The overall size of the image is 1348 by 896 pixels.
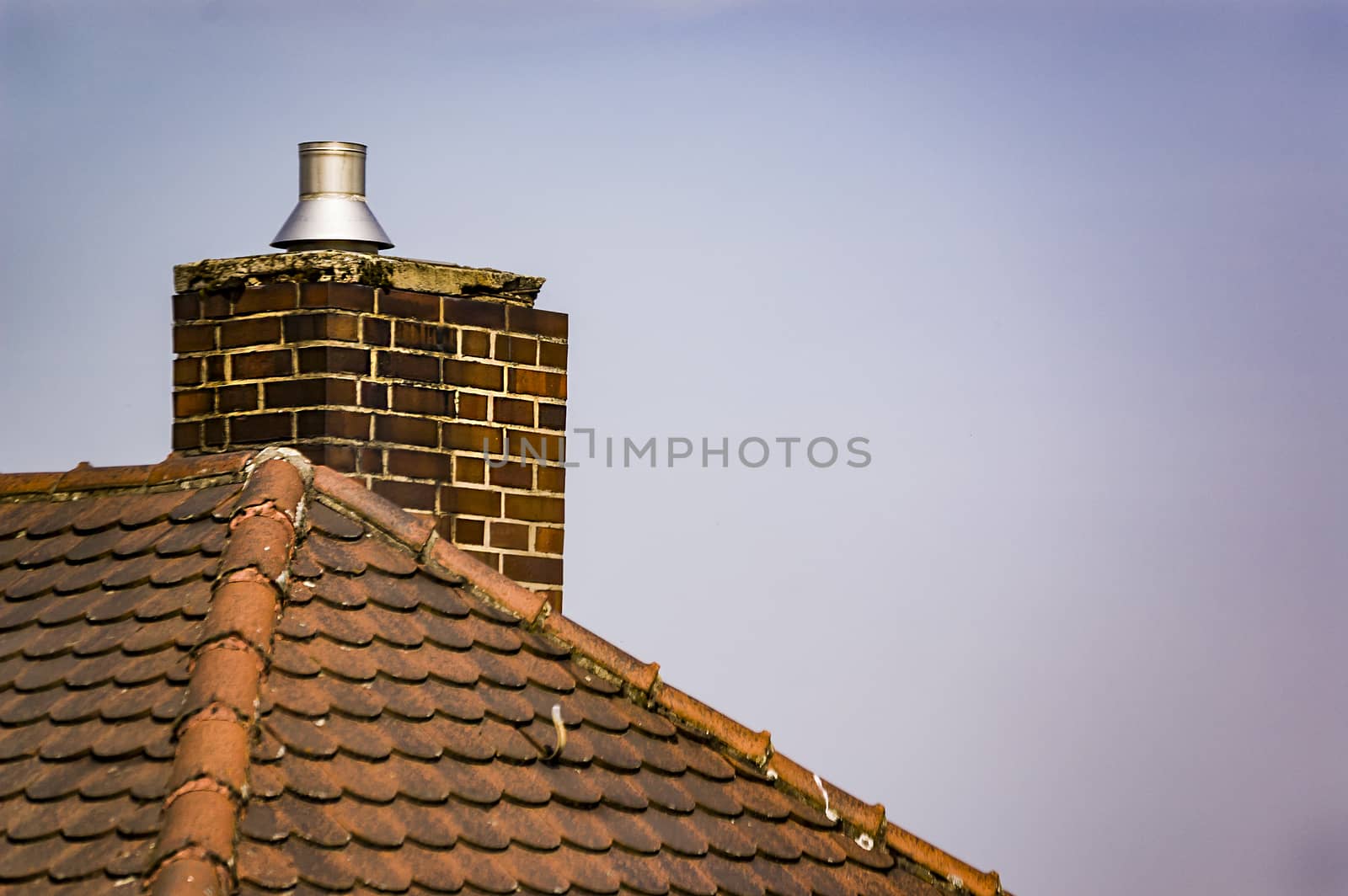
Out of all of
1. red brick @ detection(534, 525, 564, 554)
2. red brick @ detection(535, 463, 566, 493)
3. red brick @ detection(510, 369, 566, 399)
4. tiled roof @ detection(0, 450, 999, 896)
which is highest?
red brick @ detection(510, 369, 566, 399)

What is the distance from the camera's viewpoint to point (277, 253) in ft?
20.7

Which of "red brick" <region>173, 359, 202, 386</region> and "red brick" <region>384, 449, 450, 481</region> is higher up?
"red brick" <region>173, 359, 202, 386</region>

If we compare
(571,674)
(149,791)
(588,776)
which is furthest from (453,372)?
(149,791)

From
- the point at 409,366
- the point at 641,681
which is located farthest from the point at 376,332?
the point at 641,681

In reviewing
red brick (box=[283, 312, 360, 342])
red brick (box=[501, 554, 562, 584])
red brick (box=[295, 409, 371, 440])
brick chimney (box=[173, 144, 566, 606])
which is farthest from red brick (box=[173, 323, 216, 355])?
red brick (box=[501, 554, 562, 584])

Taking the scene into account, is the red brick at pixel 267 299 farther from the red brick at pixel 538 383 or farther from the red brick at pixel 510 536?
the red brick at pixel 510 536

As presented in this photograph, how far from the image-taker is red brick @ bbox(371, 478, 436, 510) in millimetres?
6152

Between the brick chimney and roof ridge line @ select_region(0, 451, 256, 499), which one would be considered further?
the brick chimney

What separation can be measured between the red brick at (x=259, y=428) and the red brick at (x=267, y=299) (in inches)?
14.9

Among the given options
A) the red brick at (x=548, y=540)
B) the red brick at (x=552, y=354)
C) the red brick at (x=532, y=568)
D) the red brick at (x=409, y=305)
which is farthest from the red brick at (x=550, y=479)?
the red brick at (x=409, y=305)

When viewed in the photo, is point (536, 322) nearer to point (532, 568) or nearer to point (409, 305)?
point (409, 305)

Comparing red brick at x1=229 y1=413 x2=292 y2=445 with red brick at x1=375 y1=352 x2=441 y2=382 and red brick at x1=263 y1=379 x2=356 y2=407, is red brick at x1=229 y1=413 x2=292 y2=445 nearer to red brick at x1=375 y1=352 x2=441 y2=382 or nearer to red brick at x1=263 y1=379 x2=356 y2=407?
red brick at x1=263 y1=379 x2=356 y2=407

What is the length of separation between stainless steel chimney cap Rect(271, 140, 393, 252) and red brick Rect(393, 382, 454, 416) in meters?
0.81

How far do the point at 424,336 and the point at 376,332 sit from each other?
19 cm
